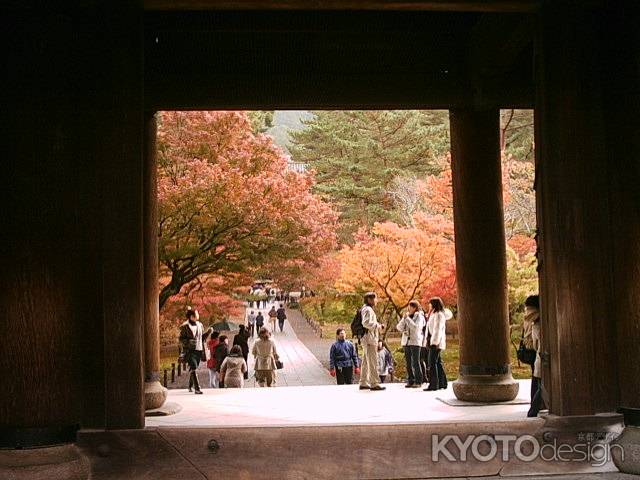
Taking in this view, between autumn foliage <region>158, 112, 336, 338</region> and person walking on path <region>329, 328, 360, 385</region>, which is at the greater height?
autumn foliage <region>158, 112, 336, 338</region>

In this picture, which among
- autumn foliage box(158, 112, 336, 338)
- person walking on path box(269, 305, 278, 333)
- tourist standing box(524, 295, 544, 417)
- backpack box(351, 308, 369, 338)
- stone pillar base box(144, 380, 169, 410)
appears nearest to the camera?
tourist standing box(524, 295, 544, 417)

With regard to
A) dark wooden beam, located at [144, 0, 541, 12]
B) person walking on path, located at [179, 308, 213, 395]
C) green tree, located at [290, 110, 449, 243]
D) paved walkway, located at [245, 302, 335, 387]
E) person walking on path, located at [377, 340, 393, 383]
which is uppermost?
green tree, located at [290, 110, 449, 243]

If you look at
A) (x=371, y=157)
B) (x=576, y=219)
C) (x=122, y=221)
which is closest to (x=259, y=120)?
(x=371, y=157)

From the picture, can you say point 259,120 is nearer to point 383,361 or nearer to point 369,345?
point 383,361

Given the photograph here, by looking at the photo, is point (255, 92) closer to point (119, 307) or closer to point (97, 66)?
point (97, 66)

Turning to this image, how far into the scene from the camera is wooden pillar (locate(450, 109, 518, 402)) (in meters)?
9.12

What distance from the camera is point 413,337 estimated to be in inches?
444

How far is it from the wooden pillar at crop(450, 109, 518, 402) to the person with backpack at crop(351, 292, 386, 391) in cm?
202

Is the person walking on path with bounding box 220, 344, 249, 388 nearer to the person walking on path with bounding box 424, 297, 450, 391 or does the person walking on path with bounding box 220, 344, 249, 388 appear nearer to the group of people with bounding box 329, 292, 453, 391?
the group of people with bounding box 329, 292, 453, 391

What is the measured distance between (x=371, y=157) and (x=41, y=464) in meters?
26.8

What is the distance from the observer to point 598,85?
6.41 meters

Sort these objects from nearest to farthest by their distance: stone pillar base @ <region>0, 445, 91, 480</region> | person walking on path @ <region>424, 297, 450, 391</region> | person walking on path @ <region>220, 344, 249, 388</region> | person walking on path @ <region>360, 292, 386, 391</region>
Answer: stone pillar base @ <region>0, 445, 91, 480</region> < person walking on path @ <region>424, 297, 450, 391</region> < person walking on path @ <region>360, 292, 386, 391</region> < person walking on path @ <region>220, 344, 249, 388</region>

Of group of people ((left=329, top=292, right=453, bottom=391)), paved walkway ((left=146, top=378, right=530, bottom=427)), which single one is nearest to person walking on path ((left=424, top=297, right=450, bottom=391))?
group of people ((left=329, top=292, right=453, bottom=391))

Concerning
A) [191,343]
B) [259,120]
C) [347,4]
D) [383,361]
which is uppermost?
[259,120]
